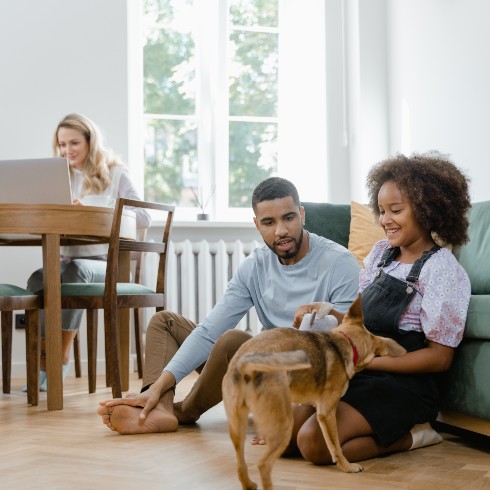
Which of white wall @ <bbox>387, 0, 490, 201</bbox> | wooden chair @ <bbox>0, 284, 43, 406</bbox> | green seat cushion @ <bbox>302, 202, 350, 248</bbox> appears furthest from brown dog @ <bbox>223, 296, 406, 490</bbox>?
white wall @ <bbox>387, 0, 490, 201</bbox>

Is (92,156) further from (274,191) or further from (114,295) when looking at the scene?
(274,191)

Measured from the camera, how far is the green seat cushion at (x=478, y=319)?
6.95 feet

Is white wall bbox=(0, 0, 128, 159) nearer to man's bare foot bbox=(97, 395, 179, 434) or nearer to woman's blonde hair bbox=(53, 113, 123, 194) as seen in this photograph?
woman's blonde hair bbox=(53, 113, 123, 194)

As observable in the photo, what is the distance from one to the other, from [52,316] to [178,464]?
1301 mm

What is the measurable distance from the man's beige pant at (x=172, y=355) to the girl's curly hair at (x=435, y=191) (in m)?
0.67

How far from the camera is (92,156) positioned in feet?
13.5

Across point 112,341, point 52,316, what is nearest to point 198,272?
point 112,341

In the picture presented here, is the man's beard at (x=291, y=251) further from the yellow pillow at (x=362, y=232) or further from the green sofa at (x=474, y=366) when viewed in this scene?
the yellow pillow at (x=362, y=232)

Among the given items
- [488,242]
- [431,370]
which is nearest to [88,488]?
[431,370]

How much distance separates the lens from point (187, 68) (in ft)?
17.3

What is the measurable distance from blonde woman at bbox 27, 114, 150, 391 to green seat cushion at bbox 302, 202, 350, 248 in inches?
44.2

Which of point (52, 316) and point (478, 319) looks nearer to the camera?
point (478, 319)

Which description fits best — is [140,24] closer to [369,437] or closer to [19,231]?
[19,231]

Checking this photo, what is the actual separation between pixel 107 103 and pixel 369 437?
322 cm
